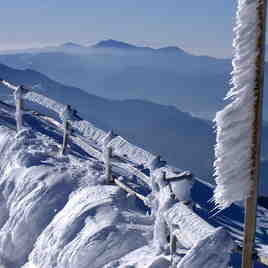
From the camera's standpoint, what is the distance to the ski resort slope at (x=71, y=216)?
18.1 feet

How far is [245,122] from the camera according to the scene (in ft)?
6.64

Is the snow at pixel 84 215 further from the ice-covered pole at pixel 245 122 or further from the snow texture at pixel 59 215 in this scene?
the ice-covered pole at pixel 245 122

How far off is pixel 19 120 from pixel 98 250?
5315 mm

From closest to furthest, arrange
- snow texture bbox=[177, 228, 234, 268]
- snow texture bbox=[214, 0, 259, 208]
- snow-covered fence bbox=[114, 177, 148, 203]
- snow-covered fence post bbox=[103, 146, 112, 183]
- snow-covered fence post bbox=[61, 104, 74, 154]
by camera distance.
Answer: snow texture bbox=[214, 0, 259, 208] → snow texture bbox=[177, 228, 234, 268] → snow-covered fence bbox=[114, 177, 148, 203] → snow-covered fence post bbox=[103, 146, 112, 183] → snow-covered fence post bbox=[61, 104, 74, 154]

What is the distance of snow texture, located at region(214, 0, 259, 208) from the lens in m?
1.96

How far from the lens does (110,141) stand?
7.42 meters

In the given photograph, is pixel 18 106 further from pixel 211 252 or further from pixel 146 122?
pixel 146 122

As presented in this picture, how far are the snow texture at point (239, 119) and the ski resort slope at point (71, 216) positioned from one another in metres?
2.86

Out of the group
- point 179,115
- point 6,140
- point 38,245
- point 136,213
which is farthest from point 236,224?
point 179,115

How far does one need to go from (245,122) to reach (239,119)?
0.02 m

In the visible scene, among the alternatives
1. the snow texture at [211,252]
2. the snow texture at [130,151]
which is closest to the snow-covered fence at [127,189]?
the snow texture at [130,151]

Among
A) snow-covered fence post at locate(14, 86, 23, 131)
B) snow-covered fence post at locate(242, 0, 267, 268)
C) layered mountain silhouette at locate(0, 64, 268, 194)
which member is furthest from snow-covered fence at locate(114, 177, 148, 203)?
layered mountain silhouette at locate(0, 64, 268, 194)

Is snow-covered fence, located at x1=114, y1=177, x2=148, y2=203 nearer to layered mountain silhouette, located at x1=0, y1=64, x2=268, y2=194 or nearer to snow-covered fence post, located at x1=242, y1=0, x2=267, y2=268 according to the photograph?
snow-covered fence post, located at x1=242, y1=0, x2=267, y2=268

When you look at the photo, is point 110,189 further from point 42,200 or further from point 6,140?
point 6,140
